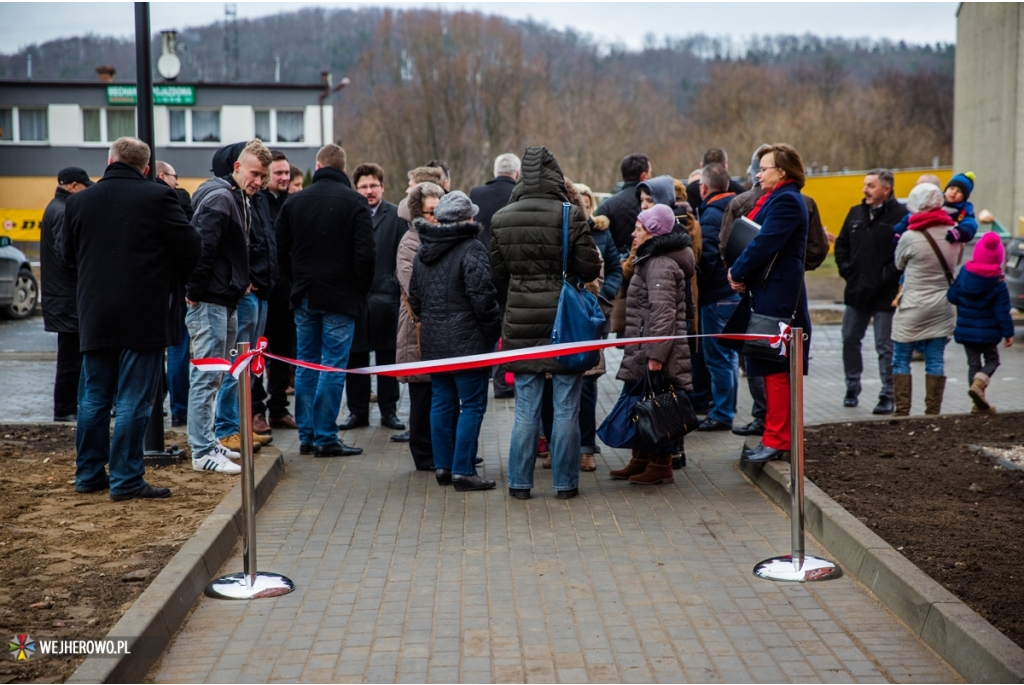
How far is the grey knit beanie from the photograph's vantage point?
7520 millimetres

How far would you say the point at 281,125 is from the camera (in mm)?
53500

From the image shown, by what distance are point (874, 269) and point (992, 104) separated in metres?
26.5

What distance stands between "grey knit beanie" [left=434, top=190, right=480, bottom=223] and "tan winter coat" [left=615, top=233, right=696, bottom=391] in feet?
3.98

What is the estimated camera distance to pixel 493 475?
8.17m

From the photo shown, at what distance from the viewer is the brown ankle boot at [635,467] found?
309 inches

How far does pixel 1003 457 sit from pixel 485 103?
5472 centimetres

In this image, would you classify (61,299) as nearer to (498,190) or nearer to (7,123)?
(498,190)

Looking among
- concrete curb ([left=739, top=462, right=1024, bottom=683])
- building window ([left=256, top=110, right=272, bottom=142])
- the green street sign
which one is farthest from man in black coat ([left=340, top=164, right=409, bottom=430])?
building window ([left=256, top=110, right=272, bottom=142])

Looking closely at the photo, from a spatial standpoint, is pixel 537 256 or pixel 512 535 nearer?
pixel 512 535

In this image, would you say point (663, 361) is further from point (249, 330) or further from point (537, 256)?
point (249, 330)

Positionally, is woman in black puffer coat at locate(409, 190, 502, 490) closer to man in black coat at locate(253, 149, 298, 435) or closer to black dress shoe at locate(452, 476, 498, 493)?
black dress shoe at locate(452, 476, 498, 493)

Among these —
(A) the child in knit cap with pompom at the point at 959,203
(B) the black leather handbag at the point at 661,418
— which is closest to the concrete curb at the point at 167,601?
(B) the black leather handbag at the point at 661,418

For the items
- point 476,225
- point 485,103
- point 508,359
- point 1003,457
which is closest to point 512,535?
point 508,359

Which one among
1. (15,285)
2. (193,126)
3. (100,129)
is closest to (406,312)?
(15,285)
